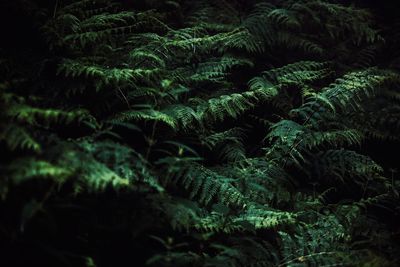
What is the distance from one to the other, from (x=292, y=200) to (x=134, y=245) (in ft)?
4.87

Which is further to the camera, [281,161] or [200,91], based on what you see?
[200,91]

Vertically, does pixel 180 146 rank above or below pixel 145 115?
below

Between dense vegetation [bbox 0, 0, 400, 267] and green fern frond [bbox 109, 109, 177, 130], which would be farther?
green fern frond [bbox 109, 109, 177, 130]

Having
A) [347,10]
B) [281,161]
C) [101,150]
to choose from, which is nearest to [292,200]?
[281,161]

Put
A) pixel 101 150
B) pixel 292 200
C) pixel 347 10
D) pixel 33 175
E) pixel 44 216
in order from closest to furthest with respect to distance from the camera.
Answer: pixel 33 175
pixel 44 216
pixel 101 150
pixel 292 200
pixel 347 10

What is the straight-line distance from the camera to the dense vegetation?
6.07ft

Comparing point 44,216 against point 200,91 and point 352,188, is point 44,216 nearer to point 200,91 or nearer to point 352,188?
point 200,91

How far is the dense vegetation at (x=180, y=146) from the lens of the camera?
6.07ft

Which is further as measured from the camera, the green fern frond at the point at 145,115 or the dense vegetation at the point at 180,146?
the green fern frond at the point at 145,115

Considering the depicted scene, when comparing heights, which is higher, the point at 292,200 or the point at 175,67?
the point at 175,67

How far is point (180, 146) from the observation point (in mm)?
2621

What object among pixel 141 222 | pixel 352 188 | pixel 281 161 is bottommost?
pixel 352 188

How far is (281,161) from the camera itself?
123 inches

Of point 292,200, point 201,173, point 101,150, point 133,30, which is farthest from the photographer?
point 133,30
